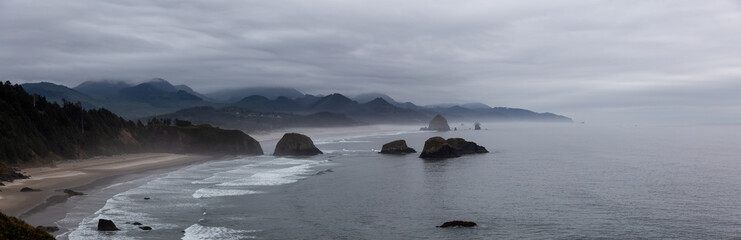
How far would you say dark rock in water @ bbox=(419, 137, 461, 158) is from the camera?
82375mm

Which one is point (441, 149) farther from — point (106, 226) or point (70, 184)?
point (106, 226)

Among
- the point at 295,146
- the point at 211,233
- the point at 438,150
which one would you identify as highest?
the point at 295,146

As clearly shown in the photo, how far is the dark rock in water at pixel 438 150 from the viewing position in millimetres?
82375

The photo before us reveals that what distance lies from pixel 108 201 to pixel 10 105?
40.8 metres

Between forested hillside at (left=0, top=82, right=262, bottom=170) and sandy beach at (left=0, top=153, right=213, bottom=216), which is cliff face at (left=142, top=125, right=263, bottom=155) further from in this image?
sandy beach at (left=0, top=153, right=213, bottom=216)

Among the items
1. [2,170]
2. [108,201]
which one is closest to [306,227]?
[108,201]

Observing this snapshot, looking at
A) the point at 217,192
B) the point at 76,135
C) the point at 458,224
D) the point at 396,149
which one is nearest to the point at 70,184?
the point at 217,192

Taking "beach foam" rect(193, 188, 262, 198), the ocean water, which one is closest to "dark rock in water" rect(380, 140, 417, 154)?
the ocean water

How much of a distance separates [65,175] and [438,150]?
1985 inches

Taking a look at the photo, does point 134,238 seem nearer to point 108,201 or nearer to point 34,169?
point 108,201

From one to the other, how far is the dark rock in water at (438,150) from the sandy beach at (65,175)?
112 feet

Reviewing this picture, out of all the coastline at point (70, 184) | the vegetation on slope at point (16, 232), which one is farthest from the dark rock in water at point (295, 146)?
the vegetation on slope at point (16, 232)

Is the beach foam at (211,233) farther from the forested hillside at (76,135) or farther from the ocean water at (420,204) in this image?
the forested hillside at (76,135)

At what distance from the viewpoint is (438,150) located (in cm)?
8281
